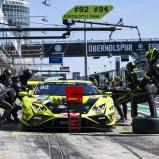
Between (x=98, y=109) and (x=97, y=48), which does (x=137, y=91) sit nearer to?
(x=98, y=109)

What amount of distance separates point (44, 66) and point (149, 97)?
59773 millimetres

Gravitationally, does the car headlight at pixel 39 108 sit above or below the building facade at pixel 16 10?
below

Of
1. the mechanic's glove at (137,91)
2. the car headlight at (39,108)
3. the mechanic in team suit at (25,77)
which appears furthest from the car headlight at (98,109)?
the mechanic in team suit at (25,77)

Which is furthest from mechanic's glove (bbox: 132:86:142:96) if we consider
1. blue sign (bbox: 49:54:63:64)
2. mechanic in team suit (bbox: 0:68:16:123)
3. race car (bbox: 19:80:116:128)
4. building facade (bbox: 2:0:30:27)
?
blue sign (bbox: 49:54:63:64)

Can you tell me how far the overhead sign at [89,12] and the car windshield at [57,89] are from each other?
11.0m

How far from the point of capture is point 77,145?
35.6ft

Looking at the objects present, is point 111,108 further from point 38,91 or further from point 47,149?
point 47,149

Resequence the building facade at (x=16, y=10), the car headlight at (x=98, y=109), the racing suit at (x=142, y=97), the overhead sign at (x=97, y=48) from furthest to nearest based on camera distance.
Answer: the overhead sign at (x=97, y=48) < the building facade at (x=16, y=10) < the racing suit at (x=142, y=97) < the car headlight at (x=98, y=109)

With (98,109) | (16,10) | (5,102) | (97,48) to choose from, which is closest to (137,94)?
(98,109)

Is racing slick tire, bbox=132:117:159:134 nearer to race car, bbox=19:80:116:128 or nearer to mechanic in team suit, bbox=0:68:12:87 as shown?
race car, bbox=19:80:116:128

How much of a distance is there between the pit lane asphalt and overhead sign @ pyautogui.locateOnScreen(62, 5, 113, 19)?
12915 mm

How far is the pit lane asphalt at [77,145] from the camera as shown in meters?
9.55

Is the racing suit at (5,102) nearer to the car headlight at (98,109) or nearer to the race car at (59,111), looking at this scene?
the race car at (59,111)

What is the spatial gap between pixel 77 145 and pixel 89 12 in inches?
624
